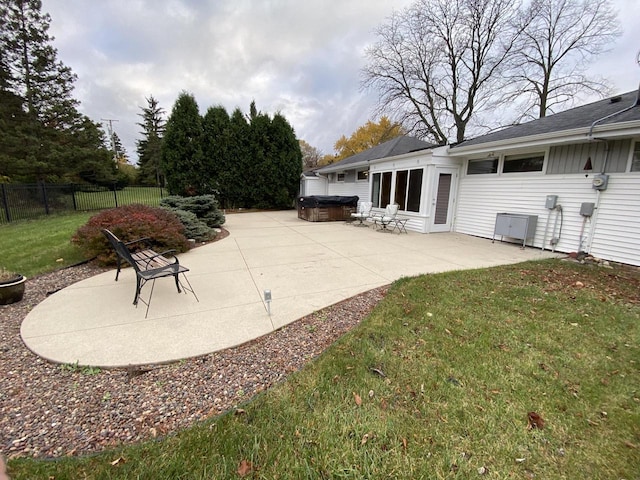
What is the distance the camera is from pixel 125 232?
4.96 meters

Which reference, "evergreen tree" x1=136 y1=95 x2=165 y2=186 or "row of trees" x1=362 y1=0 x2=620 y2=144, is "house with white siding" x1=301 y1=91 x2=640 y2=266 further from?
A: "evergreen tree" x1=136 y1=95 x2=165 y2=186

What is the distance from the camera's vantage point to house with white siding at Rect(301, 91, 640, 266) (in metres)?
5.24

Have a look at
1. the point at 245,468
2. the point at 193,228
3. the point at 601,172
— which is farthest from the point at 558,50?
the point at 245,468

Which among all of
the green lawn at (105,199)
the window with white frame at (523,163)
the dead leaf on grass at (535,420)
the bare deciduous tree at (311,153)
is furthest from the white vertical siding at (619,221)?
the bare deciduous tree at (311,153)

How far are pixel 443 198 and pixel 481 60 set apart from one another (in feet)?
49.0

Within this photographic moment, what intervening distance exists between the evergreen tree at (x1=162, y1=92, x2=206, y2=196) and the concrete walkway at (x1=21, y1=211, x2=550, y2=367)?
8.67m

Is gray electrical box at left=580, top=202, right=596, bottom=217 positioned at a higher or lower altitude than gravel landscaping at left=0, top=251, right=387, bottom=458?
higher

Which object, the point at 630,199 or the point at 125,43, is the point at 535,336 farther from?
the point at 125,43

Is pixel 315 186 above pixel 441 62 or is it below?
below

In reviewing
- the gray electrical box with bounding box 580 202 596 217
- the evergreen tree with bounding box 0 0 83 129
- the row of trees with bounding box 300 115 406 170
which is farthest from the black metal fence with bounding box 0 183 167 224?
the row of trees with bounding box 300 115 406 170

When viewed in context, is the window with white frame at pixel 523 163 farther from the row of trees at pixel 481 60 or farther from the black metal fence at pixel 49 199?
the row of trees at pixel 481 60

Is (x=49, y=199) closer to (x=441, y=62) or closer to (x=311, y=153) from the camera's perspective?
(x=441, y=62)

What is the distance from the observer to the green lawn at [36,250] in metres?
4.82

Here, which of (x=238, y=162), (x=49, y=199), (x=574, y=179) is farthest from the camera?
(x=238, y=162)
